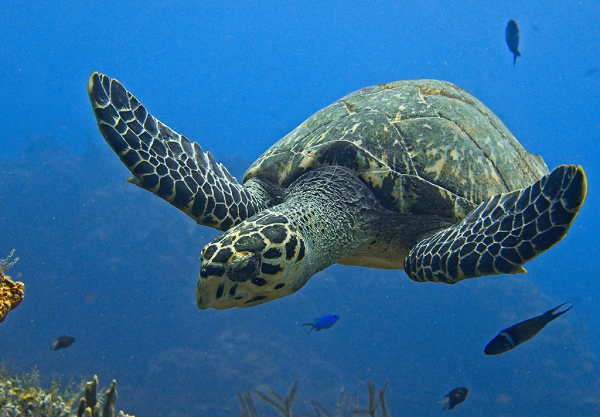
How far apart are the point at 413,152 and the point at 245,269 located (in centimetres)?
218

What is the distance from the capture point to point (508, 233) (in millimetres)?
2799

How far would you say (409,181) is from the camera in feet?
12.4

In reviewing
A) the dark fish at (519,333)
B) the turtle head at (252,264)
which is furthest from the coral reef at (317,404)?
the turtle head at (252,264)

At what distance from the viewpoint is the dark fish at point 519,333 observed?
3949 mm

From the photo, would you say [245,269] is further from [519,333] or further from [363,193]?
[519,333]

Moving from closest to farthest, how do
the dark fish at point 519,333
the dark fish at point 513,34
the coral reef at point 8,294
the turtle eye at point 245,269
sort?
the turtle eye at point 245,269 → the coral reef at point 8,294 → the dark fish at point 519,333 → the dark fish at point 513,34

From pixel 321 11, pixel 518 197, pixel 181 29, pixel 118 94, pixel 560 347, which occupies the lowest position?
pixel 560 347

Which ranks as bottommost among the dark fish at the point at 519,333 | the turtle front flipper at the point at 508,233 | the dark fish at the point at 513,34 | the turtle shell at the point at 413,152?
the dark fish at the point at 519,333

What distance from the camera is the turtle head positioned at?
2.63 m

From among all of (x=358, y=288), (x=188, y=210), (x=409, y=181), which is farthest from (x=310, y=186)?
(x=358, y=288)

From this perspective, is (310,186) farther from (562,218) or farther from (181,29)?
(181,29)

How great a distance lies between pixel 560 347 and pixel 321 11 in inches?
4239

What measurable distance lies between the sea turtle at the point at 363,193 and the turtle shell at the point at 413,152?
1 centimetres

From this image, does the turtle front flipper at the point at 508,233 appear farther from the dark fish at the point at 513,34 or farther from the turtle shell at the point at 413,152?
the dark fish at the point at 513,34
